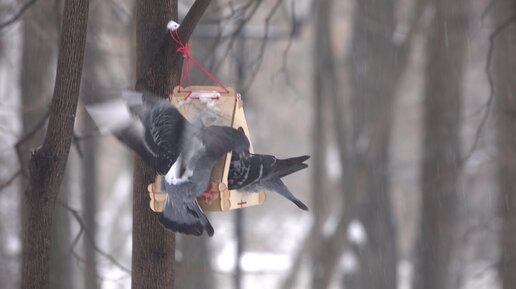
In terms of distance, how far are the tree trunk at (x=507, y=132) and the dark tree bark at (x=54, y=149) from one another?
348cm

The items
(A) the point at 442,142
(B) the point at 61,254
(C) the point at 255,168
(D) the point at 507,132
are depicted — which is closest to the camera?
(C) the point at 255,168

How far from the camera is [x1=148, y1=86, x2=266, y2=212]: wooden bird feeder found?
1.80 m

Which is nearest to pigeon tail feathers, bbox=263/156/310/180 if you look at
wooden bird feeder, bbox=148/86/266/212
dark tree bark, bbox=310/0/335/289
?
wooden bird feeder, bbox=148/86/266/212

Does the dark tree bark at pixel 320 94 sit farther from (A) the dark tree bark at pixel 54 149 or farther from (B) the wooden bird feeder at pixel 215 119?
(A) the dark tree bark at pixel 54 149

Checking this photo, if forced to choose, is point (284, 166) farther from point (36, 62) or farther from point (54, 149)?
point (36, 62)

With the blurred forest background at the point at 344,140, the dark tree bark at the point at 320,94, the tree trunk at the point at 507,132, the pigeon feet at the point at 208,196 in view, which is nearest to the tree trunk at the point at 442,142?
the blurred forest background at the point at 344,140

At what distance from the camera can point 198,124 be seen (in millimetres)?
1733

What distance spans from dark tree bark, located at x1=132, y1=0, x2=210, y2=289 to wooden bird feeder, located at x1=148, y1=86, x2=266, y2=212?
0.09m

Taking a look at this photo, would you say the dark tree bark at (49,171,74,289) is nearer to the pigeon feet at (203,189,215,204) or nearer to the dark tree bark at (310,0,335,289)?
the dark tree bark at (310,0,335,289)

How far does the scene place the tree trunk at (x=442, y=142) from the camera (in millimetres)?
4812

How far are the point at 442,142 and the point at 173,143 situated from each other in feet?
11.8

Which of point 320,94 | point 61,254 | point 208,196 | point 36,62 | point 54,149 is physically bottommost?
point 61,254

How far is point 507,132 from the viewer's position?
15.1ft

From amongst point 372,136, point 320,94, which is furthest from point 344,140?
point 320,94
